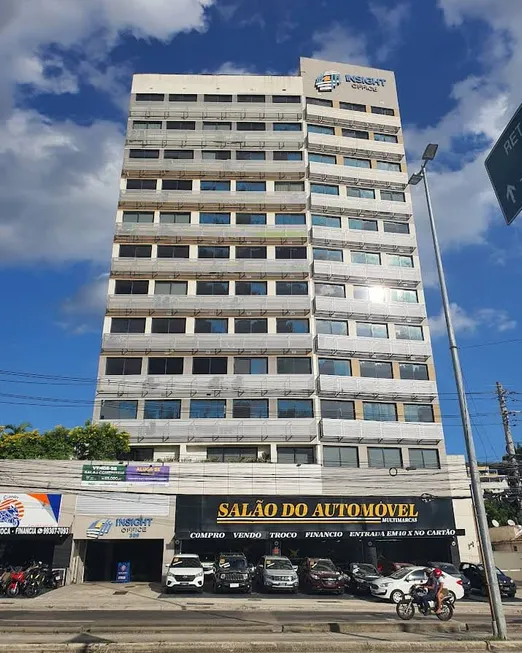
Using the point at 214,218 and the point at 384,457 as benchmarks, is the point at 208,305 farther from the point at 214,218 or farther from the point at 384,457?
the point at 384,457

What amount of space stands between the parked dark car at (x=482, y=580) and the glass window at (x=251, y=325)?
2307cm

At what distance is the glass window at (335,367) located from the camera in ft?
139

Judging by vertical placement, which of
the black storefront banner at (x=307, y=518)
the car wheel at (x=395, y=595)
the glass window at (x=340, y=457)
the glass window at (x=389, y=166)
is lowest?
the car wheel at (x=395, y=595)

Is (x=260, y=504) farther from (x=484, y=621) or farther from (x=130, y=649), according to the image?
(x=130, y=649)

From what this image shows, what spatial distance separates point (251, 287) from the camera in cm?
4541

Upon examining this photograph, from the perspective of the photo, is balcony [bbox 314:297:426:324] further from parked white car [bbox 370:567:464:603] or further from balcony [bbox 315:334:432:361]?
parked white car [bbox 370:567:464:603]

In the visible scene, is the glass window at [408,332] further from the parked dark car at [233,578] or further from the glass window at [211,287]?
the parked dark car at [233,578]

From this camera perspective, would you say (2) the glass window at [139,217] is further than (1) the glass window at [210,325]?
Yes

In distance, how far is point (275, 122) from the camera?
53250mm

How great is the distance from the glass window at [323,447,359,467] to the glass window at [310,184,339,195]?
25324 millimetres

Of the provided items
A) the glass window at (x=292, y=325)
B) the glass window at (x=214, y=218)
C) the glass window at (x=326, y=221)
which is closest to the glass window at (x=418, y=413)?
the glass window at (x=292, y=325)

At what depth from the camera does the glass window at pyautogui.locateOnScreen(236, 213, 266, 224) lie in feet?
158

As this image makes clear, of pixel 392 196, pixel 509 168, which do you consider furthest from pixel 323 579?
pixel 392 196

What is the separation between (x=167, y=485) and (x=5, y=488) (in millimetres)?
10358
